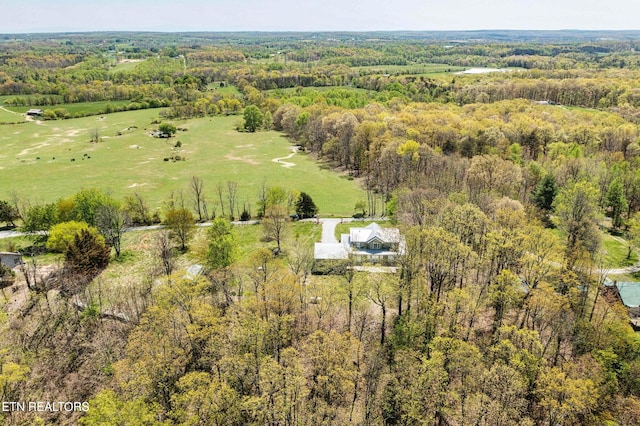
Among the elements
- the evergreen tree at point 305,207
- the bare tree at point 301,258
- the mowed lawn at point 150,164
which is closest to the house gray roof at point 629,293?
the bare tree at point 301,258

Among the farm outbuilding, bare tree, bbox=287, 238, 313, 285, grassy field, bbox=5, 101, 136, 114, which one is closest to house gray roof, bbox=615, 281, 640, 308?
bare tree, bbox=287, 238, 313, 285

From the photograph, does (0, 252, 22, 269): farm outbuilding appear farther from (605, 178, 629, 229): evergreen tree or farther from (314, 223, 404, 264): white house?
(605, 178, 629, 229): evergreen tree

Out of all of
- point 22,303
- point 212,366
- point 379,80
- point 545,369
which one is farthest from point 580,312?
point 379,80

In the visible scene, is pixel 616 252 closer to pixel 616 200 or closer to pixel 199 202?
pixel 616 200

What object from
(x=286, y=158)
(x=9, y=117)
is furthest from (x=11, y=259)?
(x=9, y=117)

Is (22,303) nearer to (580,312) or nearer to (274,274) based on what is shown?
(274,274)
